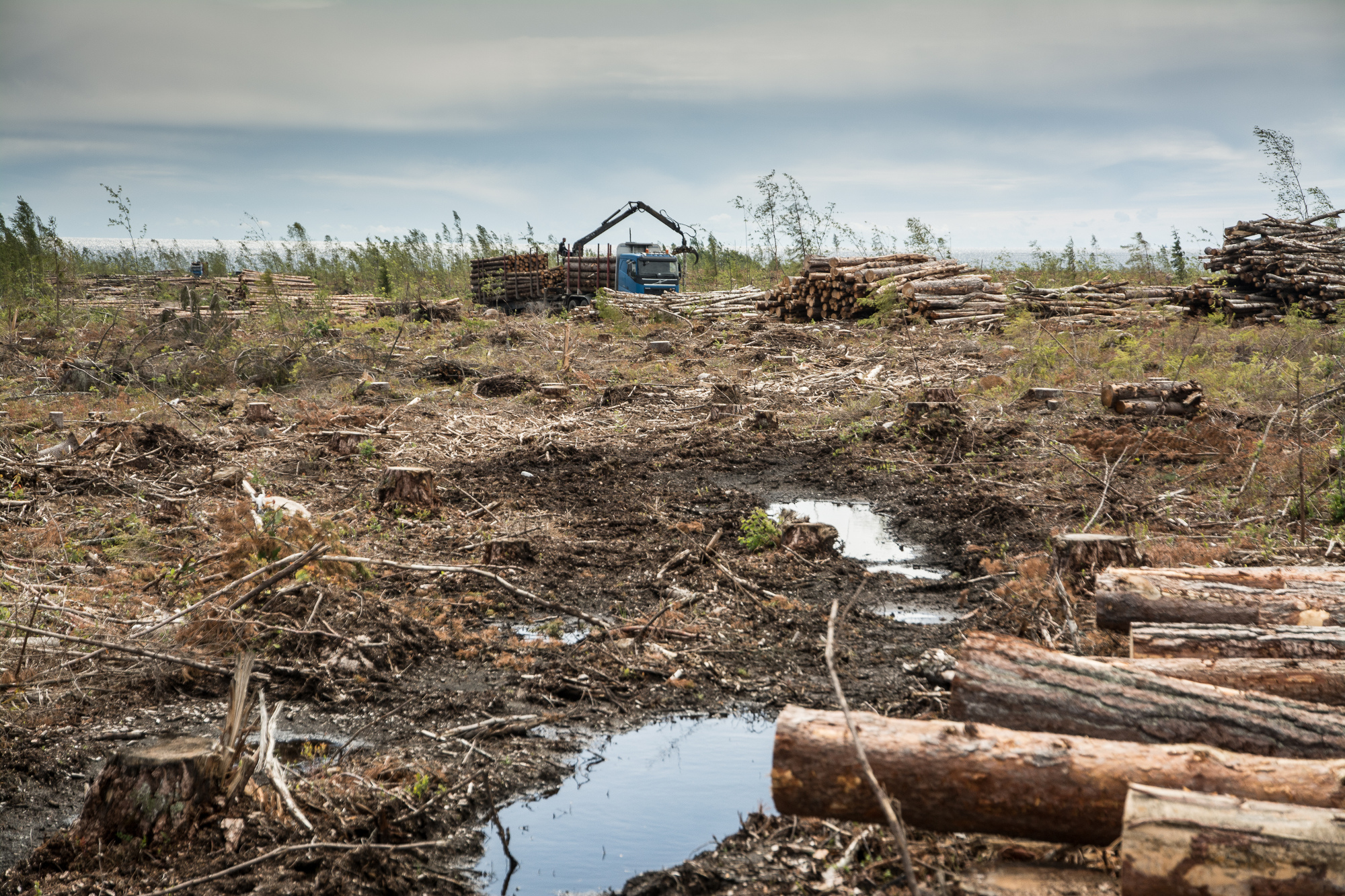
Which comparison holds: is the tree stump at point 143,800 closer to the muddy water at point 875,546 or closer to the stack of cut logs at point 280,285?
the muddy water at point 875,546

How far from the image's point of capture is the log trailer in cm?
2397

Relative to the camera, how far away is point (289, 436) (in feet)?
33.8

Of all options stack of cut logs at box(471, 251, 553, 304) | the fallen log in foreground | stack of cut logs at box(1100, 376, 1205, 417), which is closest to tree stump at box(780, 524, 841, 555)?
the fallen log in foreground

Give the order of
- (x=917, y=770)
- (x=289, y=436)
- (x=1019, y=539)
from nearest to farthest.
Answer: (x=917, y=770)
(x=1019, y=539)
(x=289, y=436)

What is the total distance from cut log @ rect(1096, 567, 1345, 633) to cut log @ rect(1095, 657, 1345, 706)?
530 mm

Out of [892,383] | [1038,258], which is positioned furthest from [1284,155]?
[892,383]

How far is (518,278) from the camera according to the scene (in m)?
26.4

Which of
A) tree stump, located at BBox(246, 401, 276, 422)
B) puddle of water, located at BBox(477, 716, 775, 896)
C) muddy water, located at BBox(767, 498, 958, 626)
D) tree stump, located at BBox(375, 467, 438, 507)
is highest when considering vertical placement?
tree stump, located at BBox(246, 401, 276, 422)

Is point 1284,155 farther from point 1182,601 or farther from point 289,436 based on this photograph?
point 289,436

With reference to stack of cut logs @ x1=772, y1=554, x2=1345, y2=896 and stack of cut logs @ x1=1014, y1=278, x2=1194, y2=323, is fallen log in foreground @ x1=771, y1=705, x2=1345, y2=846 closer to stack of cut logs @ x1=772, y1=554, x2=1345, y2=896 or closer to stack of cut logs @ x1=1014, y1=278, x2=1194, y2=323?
stack of cut logs @ x1=772, y1=554, x2=1345, y2=896

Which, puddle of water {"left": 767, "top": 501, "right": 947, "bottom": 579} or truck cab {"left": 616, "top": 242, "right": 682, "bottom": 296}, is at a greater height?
truck cab {"left": 616, "top": 242, "right": 682, "bottom": 296}

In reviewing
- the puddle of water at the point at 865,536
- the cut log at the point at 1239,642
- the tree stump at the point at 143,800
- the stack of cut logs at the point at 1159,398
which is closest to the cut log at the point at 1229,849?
the cut log at the point at 1239,642

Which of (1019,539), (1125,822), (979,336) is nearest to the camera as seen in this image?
(1125,822)

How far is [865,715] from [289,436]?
9.27 m
